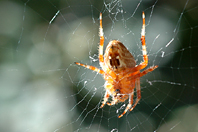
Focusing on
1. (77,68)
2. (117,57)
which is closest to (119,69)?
(117,57)

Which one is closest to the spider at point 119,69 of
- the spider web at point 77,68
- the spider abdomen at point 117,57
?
the spider abdomen at point 117,57

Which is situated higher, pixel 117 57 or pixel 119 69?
pixel 117 57

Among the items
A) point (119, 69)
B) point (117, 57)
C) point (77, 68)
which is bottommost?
point (119, 69)

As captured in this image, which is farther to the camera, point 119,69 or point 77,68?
point 77,68

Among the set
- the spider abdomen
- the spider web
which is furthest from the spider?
the spider web

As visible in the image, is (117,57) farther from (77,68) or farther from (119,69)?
(77,68)

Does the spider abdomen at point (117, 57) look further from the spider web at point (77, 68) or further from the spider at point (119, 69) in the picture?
the spider web at point (77, 68)

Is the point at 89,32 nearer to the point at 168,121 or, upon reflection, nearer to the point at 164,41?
the point at 164,41

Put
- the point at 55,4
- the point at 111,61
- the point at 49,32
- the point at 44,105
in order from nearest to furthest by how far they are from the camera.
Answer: the point at 111,61
the point at 44,105
the point at 49,32
the point at 55,4

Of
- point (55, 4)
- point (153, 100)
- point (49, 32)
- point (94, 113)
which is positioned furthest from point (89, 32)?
point (153, 100)
